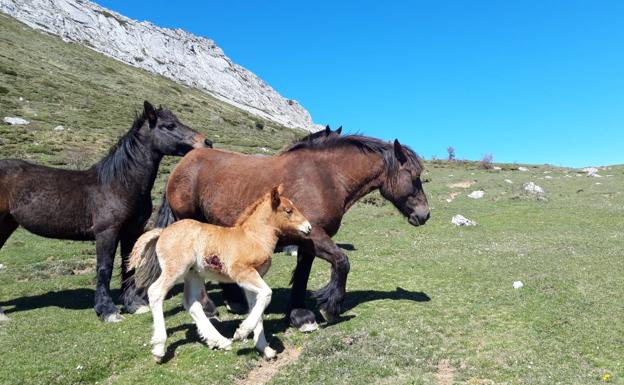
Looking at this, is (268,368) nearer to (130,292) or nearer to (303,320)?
(303,320)

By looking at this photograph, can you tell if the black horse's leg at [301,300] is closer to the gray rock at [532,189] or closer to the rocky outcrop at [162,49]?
the gray rock at [532,189]

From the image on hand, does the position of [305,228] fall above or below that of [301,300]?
above

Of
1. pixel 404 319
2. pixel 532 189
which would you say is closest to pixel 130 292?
pixel 404 319

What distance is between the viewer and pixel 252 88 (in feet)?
489

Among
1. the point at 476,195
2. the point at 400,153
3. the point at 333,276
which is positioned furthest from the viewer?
the point at 476,195

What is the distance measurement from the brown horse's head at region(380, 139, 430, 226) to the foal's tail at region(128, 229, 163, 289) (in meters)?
3.70

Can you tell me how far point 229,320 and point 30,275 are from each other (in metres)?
7.25

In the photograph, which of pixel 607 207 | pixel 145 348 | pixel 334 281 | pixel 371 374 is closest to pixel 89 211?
pixel 145 348

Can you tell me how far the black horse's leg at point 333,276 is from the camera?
662 cm

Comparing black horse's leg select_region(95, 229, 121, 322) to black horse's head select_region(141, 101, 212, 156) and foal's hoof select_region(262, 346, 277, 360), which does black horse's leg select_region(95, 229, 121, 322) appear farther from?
foal's hoof select_region(262, 346, 277, 360)

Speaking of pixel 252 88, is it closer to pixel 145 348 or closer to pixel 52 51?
pixel 52 51

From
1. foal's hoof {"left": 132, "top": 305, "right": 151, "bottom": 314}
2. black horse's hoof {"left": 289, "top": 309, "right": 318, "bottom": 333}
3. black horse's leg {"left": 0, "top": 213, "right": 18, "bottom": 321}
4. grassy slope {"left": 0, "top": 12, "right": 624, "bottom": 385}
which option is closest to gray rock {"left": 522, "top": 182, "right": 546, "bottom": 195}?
grassy slope {"left": 0, "top": 12, "right": 624, "bottom": 385}

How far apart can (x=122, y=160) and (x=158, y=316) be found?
357 centimetres

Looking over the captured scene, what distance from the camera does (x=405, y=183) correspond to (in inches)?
295
